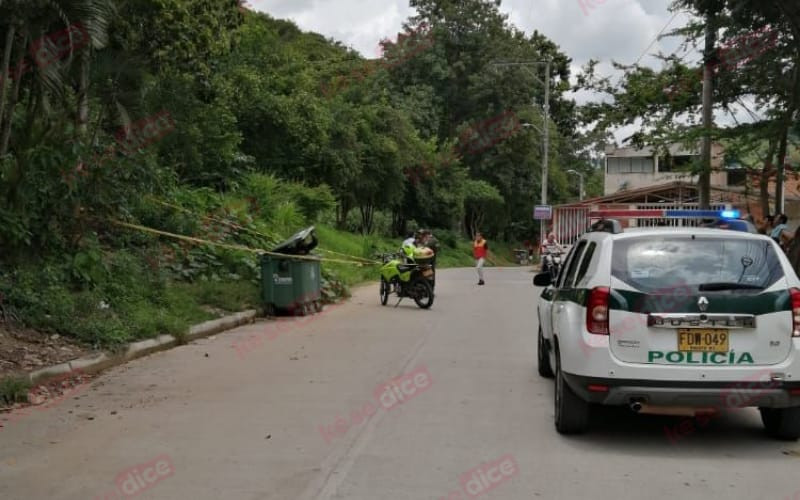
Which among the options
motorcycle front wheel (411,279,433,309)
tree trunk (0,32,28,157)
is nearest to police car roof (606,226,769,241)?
tree trunk (0,32,28,157)

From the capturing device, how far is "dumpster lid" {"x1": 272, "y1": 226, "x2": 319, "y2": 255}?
52.0 feet

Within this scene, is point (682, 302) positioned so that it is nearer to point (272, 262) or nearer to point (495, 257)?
point (272, 262)

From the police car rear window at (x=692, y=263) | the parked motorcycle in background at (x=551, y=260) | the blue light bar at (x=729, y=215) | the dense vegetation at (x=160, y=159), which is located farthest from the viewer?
the parked motorcycle in background at (x=551, y=260)

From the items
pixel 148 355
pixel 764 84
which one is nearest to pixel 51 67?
pixel 148 355

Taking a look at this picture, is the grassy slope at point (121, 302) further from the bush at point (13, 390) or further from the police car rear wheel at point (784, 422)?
the police car rear wheel at point (784, 422)

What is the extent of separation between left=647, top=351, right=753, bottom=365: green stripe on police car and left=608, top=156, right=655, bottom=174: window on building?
51.6 m

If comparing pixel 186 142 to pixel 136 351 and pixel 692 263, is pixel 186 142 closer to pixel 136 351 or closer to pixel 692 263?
pixel 136 351

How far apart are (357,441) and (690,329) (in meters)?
2.70

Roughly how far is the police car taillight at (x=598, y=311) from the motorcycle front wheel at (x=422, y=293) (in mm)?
11430

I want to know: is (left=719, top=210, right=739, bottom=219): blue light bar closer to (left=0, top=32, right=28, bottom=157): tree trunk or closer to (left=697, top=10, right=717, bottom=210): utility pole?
(left=697, top=10, right=717, bottom=210): utility pole

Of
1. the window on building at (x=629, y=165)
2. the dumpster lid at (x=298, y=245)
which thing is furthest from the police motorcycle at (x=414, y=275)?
the window on building at (x=629, y=165)

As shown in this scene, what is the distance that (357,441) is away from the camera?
6.73 metres

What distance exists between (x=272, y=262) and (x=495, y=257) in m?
40.7

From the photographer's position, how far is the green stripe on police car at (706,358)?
247 inches
